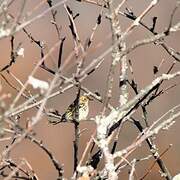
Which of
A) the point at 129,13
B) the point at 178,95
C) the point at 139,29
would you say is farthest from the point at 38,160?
the point at 129,13

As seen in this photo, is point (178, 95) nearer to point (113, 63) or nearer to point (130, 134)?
point (130, 134)

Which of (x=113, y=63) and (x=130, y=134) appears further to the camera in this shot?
(x=130, y=134)

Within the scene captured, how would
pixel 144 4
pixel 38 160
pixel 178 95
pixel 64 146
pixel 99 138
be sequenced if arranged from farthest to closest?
pixel 144 4 < pixel 178 95 < pixel 64 146 < pixel 38 160 < pixel 99 138

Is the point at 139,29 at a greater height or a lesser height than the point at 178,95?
greater

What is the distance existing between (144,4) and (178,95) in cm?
152

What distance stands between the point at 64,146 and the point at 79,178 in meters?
5.70

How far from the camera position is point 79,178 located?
5.80 ft

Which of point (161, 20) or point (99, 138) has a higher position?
point (161, 20)

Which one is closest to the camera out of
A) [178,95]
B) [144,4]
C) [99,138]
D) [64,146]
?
[99,138]

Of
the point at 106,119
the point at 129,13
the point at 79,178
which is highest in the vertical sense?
the point at 129,13

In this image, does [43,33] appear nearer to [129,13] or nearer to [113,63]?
[129,13]

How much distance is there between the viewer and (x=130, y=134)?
7.16 metres

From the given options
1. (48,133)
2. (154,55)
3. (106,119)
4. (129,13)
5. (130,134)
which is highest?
(154,55)

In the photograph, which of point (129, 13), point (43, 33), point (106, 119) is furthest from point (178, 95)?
point (106, 119)
